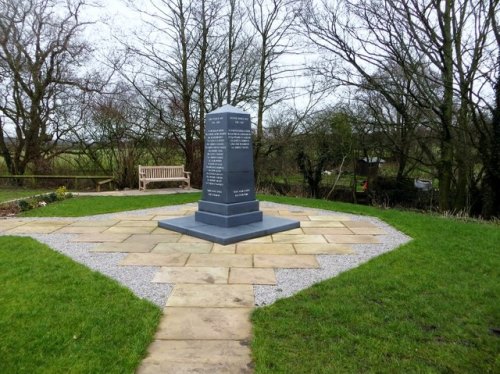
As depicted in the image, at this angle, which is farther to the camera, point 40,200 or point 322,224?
point 40,200

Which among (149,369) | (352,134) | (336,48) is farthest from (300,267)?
(352,134)

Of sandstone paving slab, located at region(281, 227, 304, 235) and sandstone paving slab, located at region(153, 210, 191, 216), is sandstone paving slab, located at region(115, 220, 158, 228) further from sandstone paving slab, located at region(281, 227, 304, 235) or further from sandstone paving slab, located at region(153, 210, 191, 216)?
sandstone paving slab, located at region(281, 227, 304, 235)

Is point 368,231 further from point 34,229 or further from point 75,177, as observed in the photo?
point 75,177

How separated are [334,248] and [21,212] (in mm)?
6594

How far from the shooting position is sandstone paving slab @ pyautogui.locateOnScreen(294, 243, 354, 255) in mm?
4992

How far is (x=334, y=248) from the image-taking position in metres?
5.21

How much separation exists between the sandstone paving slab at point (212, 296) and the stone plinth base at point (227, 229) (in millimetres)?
1602

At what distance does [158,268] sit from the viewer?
168 inches

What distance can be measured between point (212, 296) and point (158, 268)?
1.09m

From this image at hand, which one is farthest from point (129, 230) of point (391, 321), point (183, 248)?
point (391, 321)

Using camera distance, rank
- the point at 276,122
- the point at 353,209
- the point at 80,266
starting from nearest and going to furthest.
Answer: the point at 80,266
the point at 353,209
the point at 276,122

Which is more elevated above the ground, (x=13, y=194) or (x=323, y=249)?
(x=13, y=194)

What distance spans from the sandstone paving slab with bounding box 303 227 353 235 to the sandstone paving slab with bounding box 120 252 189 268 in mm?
2371

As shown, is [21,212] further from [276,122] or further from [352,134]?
[352,134]
